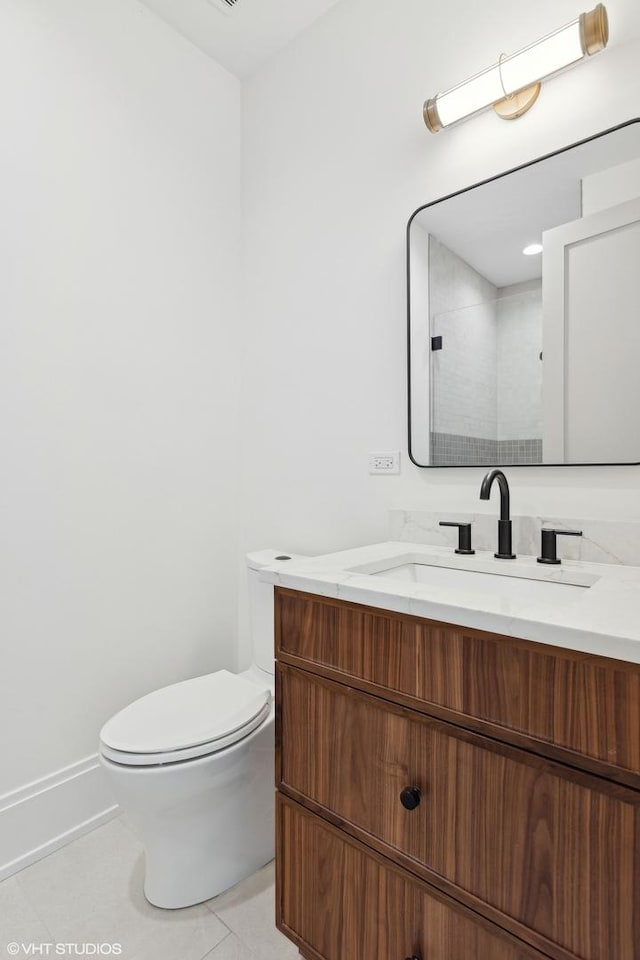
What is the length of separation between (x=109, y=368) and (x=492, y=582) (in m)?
1.38

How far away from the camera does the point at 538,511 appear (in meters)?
1.34

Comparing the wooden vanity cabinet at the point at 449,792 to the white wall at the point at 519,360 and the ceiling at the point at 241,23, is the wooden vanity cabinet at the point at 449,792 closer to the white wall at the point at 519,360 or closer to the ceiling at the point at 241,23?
the white wall at the point at 519,360

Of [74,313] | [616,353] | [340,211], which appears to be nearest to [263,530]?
[74,313]

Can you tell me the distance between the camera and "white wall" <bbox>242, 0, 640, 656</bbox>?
4.31 ft

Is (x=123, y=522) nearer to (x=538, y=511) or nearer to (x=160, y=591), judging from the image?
(x=160, y=591)

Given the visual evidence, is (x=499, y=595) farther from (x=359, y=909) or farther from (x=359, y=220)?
(x=359, y=220)

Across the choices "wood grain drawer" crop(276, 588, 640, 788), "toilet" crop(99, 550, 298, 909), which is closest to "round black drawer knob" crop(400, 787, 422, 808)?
"wood grain drawer" crop(276, 588, 640, 788)

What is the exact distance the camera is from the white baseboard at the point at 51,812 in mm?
1441

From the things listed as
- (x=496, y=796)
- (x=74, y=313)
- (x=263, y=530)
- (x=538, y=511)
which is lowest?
(x=496, y=796)

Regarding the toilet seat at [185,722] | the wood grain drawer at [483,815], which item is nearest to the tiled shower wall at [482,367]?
the wood grain drawer at [483,815]

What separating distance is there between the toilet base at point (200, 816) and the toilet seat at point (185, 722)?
0.02 meters

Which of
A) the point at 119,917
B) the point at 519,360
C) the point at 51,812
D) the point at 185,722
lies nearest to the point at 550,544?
the point at 519,360

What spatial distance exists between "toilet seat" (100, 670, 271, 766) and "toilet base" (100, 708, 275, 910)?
0.02 metres

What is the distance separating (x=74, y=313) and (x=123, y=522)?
70cm
